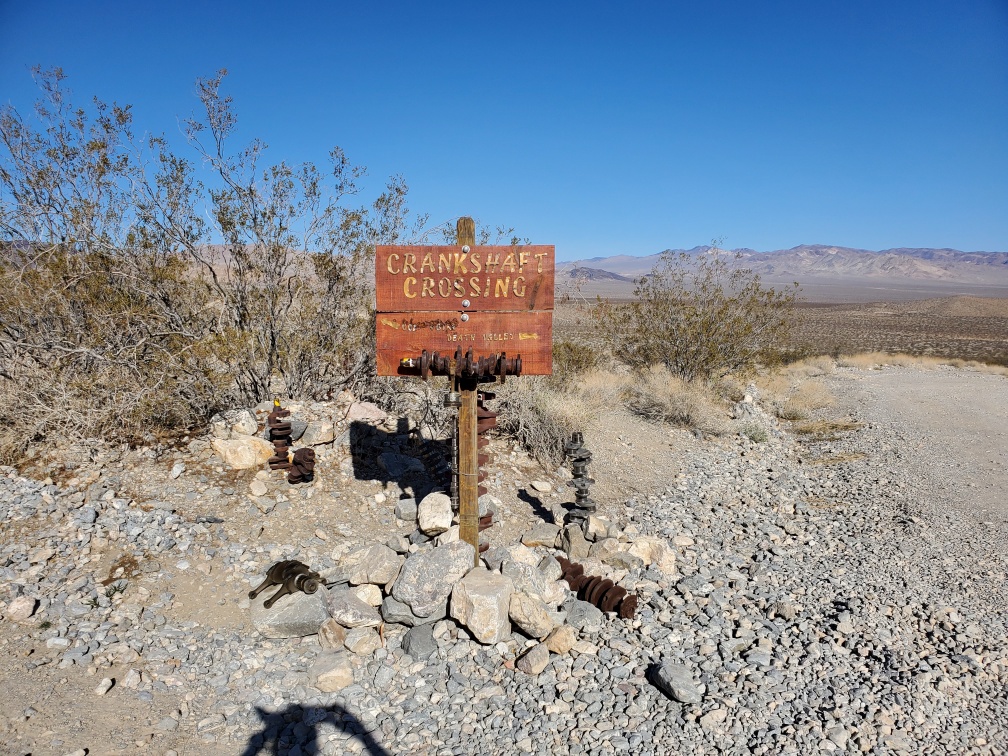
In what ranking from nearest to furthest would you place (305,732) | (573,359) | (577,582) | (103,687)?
(305,732)
(103,687)
(577,582)
(573,359)

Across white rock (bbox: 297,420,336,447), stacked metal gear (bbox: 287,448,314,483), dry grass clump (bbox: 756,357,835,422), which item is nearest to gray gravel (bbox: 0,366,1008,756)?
stacked metal gear (bbox: 287,448,314,483)

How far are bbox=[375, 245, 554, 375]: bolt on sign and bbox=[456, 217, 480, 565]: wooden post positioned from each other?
0.75 ft

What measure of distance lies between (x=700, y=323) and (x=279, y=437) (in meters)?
8.97

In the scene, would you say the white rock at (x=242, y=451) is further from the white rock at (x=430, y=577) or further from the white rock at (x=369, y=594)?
the white rock at (x=430, y=577)

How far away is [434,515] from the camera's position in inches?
216

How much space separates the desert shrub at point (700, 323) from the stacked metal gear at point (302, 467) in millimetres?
8371

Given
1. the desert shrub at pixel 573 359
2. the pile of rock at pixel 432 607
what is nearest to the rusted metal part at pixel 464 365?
the pile of rock at pixel 432 607

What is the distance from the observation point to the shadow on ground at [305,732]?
11.3 feet

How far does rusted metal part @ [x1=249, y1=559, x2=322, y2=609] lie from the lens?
454 cm

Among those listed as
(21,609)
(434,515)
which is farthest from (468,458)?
(21,609)

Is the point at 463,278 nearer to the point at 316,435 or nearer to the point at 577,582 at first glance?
the point at 577,582

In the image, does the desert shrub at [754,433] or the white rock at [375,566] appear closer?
the white rock at [375,566]

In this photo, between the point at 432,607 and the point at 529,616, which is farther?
the point at 432,607

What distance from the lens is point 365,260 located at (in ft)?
26.9
